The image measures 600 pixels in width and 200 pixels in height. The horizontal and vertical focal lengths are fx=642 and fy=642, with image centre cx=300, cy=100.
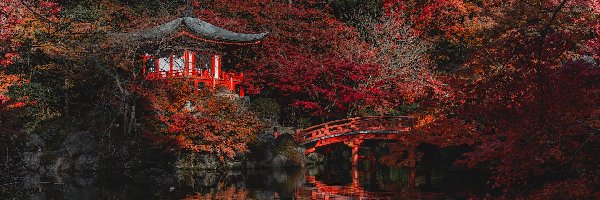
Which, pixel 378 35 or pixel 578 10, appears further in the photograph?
pixel 378 35

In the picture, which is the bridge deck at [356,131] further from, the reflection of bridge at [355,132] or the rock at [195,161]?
the rock at [195,161]

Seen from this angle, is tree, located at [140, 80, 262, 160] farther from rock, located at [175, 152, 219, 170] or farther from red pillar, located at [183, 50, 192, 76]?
red pillar, located at [183, 50, 192, 76]

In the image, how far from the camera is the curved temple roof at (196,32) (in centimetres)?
2560

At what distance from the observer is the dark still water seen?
1720 centimetres

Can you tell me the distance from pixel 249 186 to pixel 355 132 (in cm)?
740

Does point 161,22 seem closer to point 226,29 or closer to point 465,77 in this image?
point 226,29

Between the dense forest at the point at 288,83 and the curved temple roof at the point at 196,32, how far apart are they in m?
0.98

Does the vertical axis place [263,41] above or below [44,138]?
above

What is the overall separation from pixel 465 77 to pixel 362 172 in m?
5.36

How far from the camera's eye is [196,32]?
2641 cm

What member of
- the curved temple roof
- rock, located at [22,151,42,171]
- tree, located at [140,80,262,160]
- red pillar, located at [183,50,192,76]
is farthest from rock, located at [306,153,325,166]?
rock, located at [22,151,42,171]

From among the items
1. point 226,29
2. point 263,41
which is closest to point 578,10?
point 263,41

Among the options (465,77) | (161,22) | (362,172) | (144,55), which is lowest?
(362,172)

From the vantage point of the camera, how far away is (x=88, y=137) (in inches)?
906
